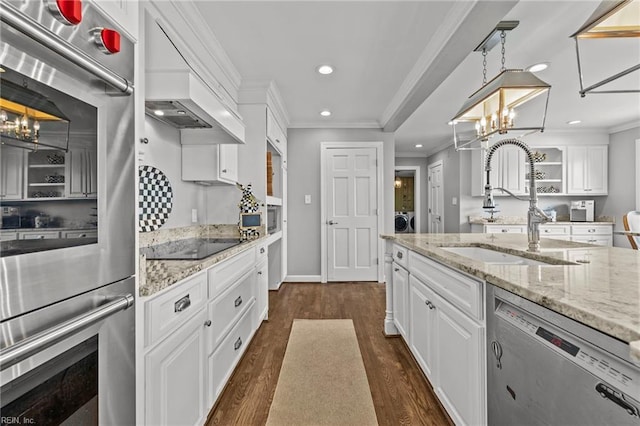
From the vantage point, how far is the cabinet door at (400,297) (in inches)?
89.0

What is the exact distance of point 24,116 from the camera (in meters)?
0.64

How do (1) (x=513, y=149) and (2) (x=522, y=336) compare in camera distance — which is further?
(1) (x=513, y=149)

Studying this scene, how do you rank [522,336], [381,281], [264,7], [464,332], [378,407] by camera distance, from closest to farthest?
[522,336], [464,332], [378,407], [264,7], [381,281]

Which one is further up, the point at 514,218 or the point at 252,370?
the point at 514,218

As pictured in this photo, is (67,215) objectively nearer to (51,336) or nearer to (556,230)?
(51,336)

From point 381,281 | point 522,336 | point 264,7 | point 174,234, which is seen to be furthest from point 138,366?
point 381,281

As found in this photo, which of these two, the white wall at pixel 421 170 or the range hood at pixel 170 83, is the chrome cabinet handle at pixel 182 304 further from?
the white wall at pixel 421 170

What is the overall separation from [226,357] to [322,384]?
0.62 metres

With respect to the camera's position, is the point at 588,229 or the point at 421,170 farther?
the point at 421,170

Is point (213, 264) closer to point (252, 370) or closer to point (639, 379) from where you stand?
point (252, 370)

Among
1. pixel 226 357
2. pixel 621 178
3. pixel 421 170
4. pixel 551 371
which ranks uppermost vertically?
pixel 421 170

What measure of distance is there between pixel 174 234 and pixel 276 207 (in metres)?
1.71

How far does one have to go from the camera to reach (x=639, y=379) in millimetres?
593

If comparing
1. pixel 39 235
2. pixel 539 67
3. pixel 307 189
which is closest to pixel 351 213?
pixel 307 189
